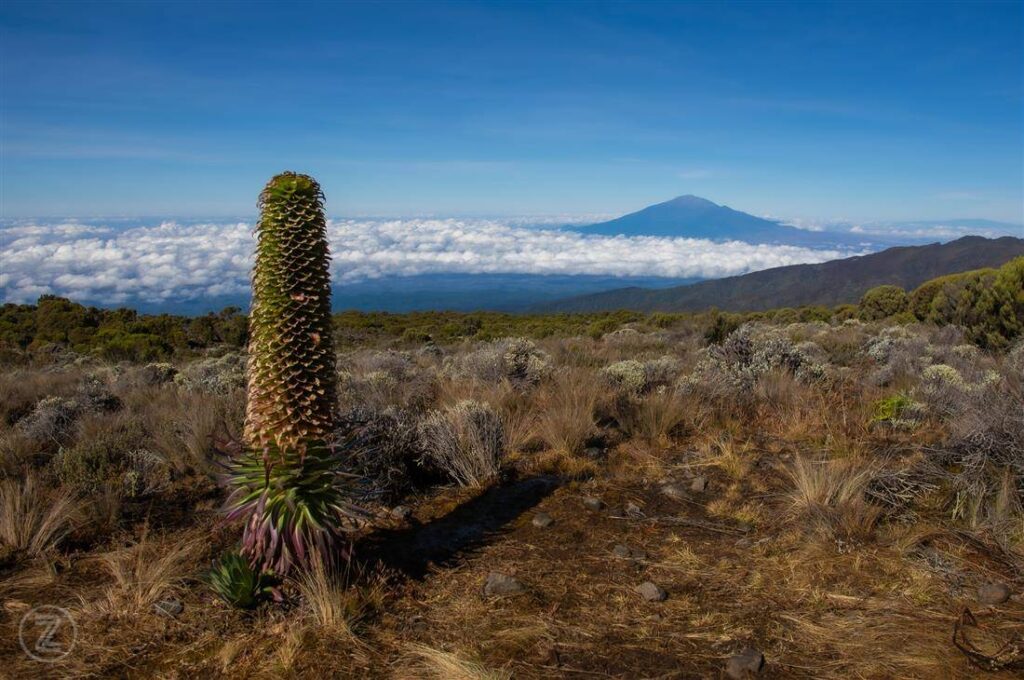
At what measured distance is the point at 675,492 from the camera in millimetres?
5207

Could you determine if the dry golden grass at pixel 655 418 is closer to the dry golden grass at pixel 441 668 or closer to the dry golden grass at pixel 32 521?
the dry golden grass at pixel 441 668

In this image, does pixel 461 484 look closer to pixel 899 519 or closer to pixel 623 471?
pixel 623 471

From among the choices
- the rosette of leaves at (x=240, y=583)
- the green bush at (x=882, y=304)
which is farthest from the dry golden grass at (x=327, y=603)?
the green bush at (x=882, y=304)

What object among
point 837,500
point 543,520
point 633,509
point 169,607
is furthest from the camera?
point 633,509

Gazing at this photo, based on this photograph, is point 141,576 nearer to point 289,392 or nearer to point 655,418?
point 289,392

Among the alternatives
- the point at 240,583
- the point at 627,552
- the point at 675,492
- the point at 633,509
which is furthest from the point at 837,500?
the point at 240,583

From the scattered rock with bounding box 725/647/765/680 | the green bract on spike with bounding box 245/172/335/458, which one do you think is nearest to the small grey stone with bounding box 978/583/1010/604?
the scattered rock with bounding box 725/647/765/680

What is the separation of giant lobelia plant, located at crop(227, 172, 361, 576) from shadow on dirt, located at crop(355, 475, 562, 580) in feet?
2.01

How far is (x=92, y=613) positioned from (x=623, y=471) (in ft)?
13.3

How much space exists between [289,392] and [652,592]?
92.1 inches

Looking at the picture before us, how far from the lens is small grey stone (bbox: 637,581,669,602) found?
3629mm

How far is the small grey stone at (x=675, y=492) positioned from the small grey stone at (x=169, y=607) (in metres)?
3.57

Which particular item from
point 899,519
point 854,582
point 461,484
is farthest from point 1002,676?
point 461,484

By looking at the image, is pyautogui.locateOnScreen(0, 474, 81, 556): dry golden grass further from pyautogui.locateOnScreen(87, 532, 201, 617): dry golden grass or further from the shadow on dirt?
the shadow on dirt
